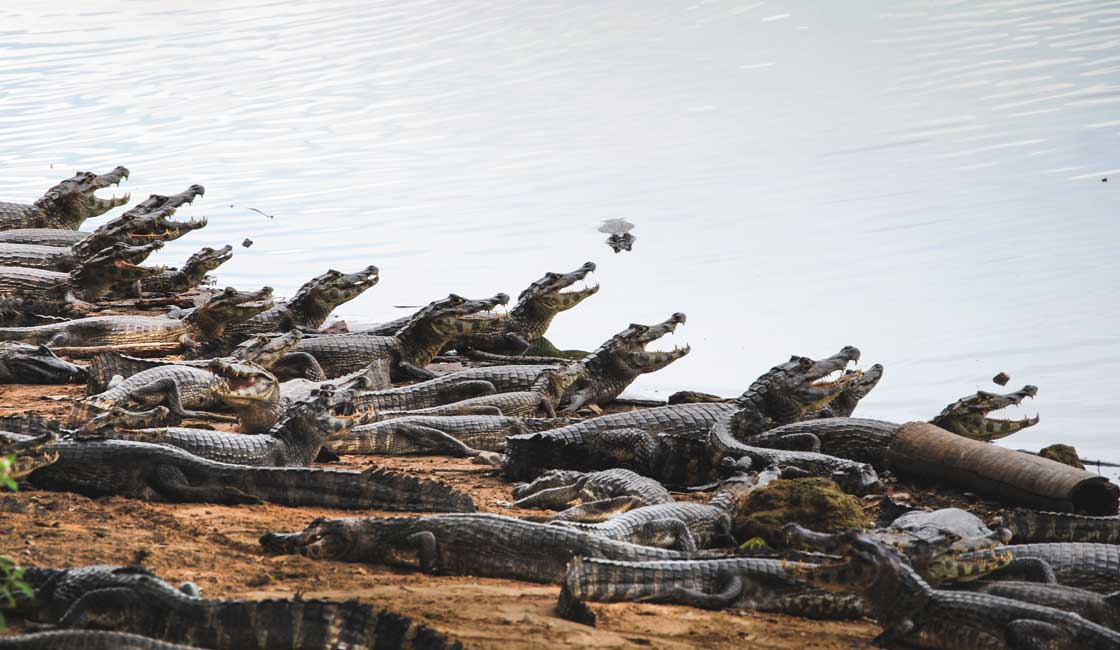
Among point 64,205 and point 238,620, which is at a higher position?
point 64,205

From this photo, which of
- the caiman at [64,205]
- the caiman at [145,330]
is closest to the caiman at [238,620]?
the caiman at [145,330]

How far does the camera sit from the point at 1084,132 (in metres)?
15.2

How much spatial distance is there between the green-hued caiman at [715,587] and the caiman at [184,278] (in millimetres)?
7516

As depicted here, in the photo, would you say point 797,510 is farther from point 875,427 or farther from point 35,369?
point 35,369

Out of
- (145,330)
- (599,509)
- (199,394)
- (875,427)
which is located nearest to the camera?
(599,509)

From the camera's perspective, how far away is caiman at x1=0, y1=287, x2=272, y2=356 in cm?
917

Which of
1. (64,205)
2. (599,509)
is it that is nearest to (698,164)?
(64,205)

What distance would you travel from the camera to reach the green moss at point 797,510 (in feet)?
17.1

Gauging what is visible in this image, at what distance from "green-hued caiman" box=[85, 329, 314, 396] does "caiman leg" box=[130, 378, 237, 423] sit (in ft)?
1.13

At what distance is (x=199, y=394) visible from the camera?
7.46 metres

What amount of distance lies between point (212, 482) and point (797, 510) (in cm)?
227

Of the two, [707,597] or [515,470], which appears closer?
[707,597]

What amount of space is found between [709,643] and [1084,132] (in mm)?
12838

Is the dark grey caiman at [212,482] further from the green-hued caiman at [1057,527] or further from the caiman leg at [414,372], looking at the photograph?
the caiman leg at [414,372]
